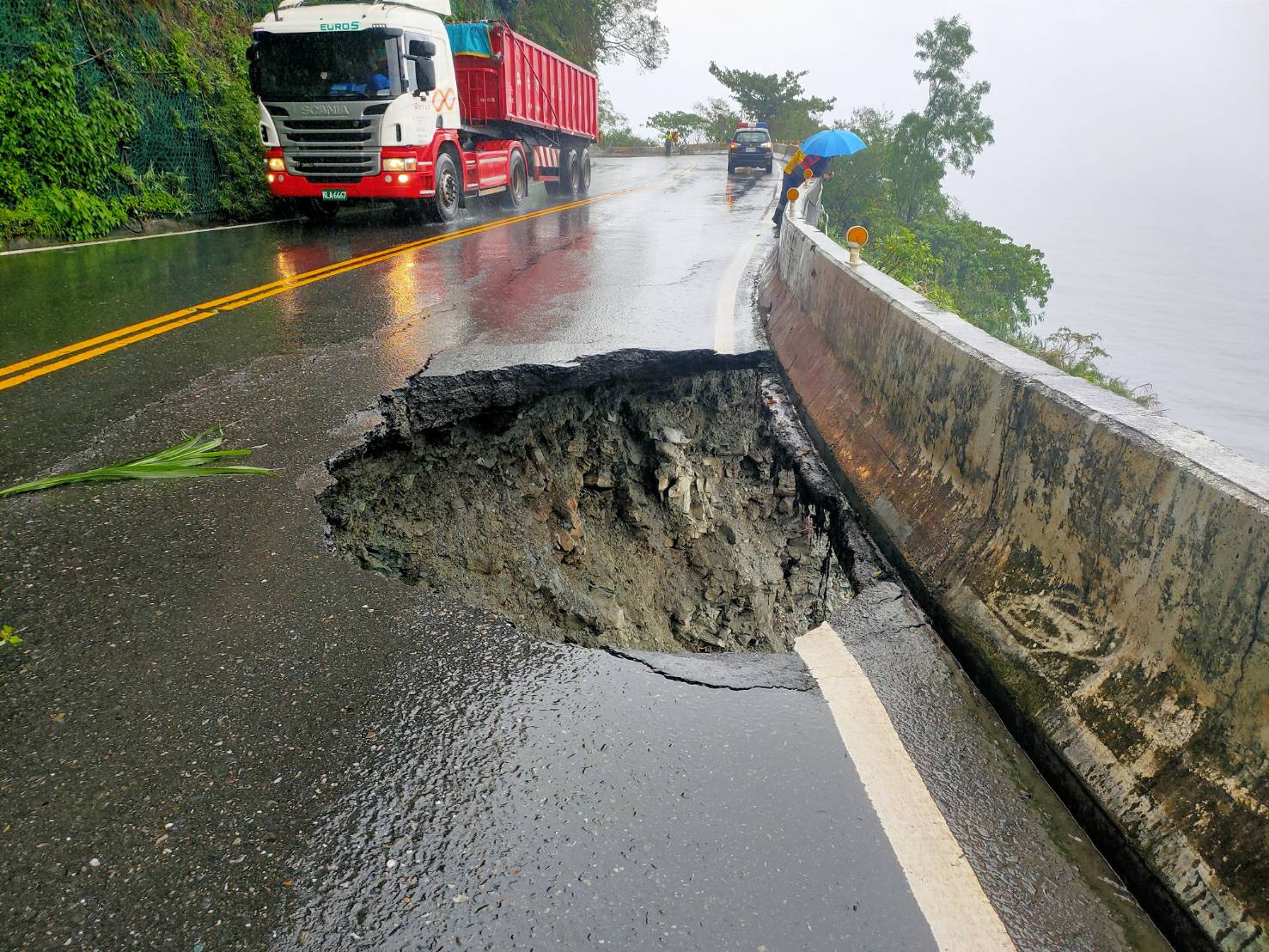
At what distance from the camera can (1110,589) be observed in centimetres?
226

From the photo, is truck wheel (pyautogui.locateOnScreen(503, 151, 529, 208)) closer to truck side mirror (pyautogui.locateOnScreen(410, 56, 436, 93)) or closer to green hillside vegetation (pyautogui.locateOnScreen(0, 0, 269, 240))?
truck side mirror (pyautogui.locateOnScreen(410, 56, 436, 93))

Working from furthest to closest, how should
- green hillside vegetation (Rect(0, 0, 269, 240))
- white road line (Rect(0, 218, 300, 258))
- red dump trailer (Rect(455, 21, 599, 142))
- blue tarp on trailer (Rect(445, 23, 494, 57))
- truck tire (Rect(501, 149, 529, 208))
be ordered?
truck tire (Rect(501, 149, 529, 208)), red dump trailer (Rect(455, 21, 599, 142)), blue tarp on trailer (Rect(445, 23, 494, 57)), green hillside vegetation (Rect(0, 0, 269, 240)), white road line (Rect(0, 218, 300, 258))

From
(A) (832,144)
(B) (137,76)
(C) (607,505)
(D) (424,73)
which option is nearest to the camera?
(C) (607,505)

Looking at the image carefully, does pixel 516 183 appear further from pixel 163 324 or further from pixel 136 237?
pixel 163 324

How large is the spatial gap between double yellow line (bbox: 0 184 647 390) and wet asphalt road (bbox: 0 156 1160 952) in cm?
174

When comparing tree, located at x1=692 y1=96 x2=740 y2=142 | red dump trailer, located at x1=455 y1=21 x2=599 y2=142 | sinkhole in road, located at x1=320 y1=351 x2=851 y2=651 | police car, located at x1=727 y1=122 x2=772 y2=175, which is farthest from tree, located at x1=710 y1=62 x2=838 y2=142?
sinkhole in road, located at x1=320 y1=351 x2=851 y2=651

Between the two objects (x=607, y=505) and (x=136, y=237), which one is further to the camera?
(x=136, y=237)

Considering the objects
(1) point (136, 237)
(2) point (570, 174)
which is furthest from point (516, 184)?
(1) point (136, 237)

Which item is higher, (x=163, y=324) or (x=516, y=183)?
(x=516, y=183)

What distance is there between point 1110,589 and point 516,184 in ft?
60.4

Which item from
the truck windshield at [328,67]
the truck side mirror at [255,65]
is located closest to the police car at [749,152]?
the truck windshield at [328,67]

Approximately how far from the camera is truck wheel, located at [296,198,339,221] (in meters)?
14.8

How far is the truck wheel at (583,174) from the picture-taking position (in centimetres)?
2382

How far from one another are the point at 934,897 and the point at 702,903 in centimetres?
52
